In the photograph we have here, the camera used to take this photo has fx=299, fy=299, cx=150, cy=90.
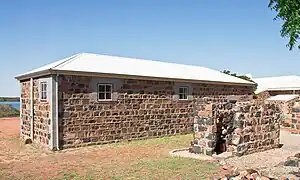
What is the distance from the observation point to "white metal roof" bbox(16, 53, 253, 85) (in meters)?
13.4

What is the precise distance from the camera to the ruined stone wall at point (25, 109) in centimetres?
1497

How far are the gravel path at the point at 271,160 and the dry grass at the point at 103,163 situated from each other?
1.08m

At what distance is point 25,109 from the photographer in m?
15.5

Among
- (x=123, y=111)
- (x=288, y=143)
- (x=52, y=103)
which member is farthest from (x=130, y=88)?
(x=288, y=143)

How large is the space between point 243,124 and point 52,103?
24.4ft

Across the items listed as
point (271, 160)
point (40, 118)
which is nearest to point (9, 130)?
point (40, 118)

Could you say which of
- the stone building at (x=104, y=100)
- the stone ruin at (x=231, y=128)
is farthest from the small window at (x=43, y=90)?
the stone ruin at (x=231, y=128)

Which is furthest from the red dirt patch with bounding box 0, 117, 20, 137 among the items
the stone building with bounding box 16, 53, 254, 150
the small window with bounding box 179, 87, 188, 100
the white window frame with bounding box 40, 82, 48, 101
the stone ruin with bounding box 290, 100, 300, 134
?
the stone ruin with bounding box 290, 100, 300, 134

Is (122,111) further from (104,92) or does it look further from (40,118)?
(40,118)

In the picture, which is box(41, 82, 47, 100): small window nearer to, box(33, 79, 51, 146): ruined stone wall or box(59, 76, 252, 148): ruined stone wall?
box(33, 79, 51, 146): ruined stone wall

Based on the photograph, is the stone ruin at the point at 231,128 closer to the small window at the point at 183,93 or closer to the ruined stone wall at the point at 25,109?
the small window at the point at 183,93

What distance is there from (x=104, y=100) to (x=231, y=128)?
5.82 m

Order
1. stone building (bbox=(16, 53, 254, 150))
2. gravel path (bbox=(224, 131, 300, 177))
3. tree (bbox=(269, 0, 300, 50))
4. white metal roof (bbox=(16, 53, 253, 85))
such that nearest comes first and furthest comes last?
tree (bbox=(269, 0, 300, 50))
gravel path (bbox=(224, 131, 300, 177))
stone building (bbox=(16, 53, 254, 150))
white metal roof (bbox=(16, 53, 253, 85))

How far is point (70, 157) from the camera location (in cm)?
1072
